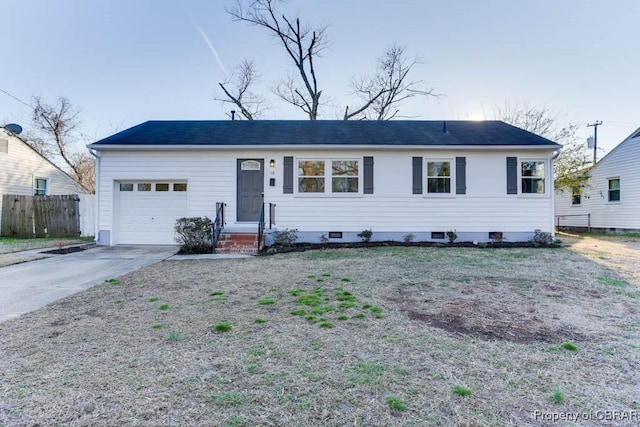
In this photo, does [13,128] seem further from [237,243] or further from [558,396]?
[558,396]

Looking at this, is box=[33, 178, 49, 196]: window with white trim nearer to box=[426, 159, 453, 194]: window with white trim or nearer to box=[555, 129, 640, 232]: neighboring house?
box=[426, 159, 453, 194]: window with white trim

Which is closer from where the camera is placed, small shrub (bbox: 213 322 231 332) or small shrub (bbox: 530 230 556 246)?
small shrub (bbox: 213 322 231 332)

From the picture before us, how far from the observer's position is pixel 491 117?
856 inches

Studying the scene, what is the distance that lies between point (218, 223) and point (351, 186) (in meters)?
4.44

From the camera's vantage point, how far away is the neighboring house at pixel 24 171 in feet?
47.0

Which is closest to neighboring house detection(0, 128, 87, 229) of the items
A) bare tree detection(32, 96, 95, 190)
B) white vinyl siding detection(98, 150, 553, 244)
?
white vinyl siding detection(98, 150, 553, 244)

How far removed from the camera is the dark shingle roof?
1055cm

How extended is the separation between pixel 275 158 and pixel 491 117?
59.0 feet

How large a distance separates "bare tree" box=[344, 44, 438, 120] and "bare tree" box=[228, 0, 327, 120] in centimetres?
283

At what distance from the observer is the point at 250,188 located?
10570 millimetres

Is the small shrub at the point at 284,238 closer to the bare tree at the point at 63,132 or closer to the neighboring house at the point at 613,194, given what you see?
the neighboring house at the point at 613,194

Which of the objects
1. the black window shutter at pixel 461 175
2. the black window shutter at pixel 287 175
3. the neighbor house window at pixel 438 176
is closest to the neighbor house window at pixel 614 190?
the black window shutter at pixel 461 175

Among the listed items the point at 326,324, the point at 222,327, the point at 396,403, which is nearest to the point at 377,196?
the point at 326,324

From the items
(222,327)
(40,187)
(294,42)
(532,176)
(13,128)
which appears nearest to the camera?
(222,327)
